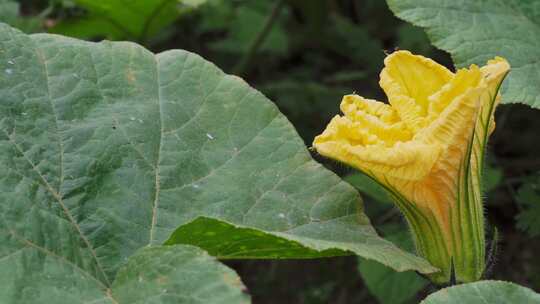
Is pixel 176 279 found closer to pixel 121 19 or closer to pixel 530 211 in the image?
pixel 530 211

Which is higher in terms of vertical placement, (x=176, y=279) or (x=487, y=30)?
(x=487, y=30)

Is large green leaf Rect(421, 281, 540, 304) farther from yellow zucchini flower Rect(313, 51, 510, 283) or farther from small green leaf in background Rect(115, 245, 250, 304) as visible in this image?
small green leaf in background Rect(115, 245, 250, 304)

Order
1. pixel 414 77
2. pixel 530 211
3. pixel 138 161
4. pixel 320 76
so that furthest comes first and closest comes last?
1. pixel 320 76
2. pixel 530 211
3. pixel 138 161
4. pixel 414 77

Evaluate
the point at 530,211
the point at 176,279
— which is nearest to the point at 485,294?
the point at 176,279

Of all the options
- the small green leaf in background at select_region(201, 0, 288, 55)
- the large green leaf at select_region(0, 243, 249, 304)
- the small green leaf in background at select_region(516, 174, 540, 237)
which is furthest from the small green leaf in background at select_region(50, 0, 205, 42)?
the large green leaf at select_region(0, 243, 249, 304)

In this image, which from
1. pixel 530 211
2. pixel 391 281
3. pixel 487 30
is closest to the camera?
pixel 487 30

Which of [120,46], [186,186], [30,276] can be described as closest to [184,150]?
[186,186]
